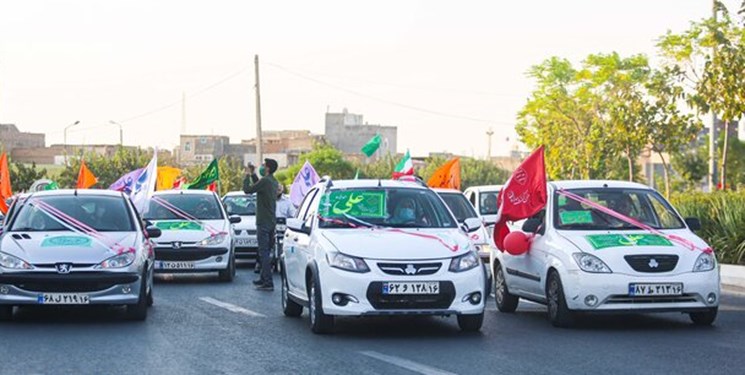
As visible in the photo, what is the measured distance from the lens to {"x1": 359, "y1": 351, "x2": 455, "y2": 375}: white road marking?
10.8 m

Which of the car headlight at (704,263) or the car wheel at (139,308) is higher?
the car headlight at (704,263)

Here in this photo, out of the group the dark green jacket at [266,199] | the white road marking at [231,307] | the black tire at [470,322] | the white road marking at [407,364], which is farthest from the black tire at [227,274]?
the white road marking at [407,364]

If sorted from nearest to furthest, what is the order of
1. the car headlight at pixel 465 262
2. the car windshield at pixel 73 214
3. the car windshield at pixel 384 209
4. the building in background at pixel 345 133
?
1. the car headlight at pixel 465 262
2. the car windshield at pixel 384 209
3. the car windshield at pixel 73 214
4. the building in background at pixel 345 133

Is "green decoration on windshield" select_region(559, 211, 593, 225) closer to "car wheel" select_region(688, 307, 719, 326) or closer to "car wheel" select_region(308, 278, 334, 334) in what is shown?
"car wheel" select_region(688, 307, 719, 326)

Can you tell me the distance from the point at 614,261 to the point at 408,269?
2.26m

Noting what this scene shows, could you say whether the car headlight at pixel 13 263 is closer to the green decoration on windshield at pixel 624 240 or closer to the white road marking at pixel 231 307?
the white road marking at pixel 231 307

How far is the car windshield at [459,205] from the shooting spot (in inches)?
927

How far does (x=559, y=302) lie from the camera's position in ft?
47.1

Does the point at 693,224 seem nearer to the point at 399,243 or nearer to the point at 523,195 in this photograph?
the point at 523,195

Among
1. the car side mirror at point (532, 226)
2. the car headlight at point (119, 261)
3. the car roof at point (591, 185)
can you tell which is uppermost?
the car roof at point (591, 185)

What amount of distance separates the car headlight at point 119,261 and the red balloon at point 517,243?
13.8ft

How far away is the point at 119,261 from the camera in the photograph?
595 inches

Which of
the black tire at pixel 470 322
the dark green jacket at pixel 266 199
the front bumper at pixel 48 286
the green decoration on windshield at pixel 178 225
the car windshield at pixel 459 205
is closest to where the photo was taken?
the black tire at pixel 470 322

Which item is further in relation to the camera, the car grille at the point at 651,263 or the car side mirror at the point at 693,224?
the car side mirror at the point at 693,224
